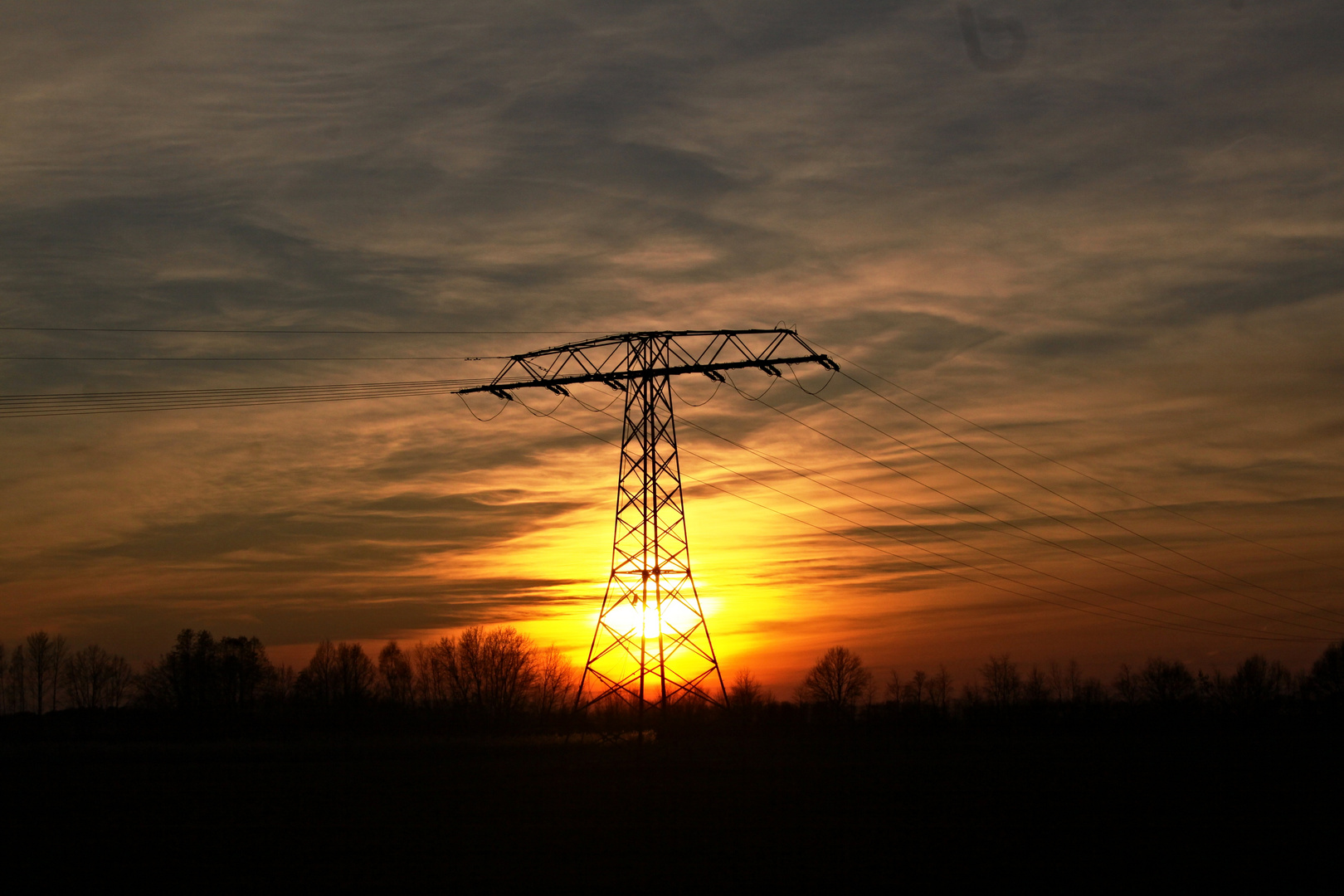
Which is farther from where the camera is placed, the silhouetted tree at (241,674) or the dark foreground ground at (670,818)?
the silhouetted tree at (241,674)

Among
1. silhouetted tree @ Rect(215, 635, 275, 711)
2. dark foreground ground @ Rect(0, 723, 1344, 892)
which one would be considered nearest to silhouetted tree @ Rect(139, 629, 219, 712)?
silhouetted tree @ Rect(215, 635, 275, 711)

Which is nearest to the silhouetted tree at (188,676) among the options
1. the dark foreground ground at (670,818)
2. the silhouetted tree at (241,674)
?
the silhouetted tree at (241,674)

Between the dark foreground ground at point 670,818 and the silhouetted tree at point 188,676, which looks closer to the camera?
the dark foreground ground at point 670,818

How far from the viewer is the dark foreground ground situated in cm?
2236

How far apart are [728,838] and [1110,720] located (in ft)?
258

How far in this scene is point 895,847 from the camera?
2511 cm

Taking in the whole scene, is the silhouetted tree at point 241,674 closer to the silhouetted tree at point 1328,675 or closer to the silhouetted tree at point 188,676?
the silhouetted tree at point 188,676

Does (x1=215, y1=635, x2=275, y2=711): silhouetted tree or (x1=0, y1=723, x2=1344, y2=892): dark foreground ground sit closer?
(x1=0, y1=723, x2=1344, y2=892): dark foreground ground

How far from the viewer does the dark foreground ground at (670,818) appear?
22359 millimetres

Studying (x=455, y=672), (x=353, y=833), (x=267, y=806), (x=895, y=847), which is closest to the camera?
(x=895, y=847)

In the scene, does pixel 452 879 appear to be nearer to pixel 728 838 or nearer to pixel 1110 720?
pixel 728 838

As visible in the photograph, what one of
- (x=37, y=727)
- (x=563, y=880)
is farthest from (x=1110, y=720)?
(x=37, y=727)

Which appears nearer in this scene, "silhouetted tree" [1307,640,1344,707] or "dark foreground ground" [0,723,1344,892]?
Result: "dark foreground ground" [0,723,1344,892]

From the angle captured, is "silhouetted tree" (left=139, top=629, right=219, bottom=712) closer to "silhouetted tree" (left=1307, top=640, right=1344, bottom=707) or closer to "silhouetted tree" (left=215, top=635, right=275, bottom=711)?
"silhouetted tree" (left=215, top=635, right=275, bottom=711)
